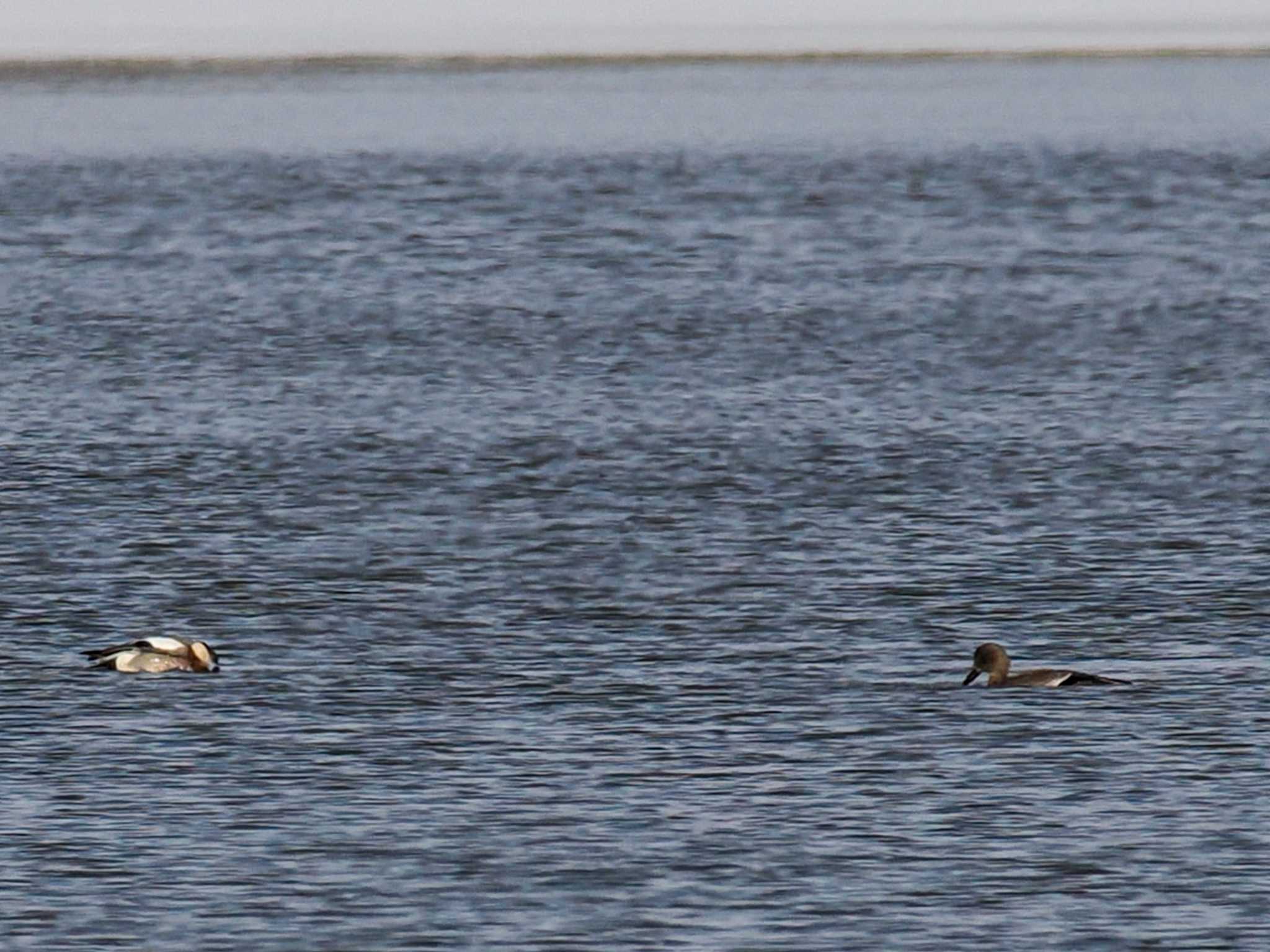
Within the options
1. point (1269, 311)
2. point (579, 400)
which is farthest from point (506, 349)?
point (1269, 311)

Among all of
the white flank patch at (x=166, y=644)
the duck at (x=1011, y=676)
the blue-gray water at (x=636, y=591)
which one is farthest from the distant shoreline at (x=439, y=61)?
the duck at (x=1011, y=676)

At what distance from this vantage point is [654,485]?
31.2 meters

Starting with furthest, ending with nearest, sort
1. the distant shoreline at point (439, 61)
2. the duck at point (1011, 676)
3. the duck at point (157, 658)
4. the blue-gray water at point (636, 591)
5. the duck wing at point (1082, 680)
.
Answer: the distant shoreline at point (439, 61) → the duck at point (157, 658) → the duck wing at point (1082, 680) → the duck at point (1011, 676) → the blue-gray water at point (636, 591)

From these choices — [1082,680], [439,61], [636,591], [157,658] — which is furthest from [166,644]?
[439,61]

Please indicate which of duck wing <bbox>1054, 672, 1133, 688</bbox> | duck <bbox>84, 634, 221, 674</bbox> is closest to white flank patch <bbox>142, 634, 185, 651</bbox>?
duck <bbox>84, 634, 221, 674</bbox>

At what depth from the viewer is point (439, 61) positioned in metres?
148

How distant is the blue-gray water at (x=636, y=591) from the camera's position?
1747 cm

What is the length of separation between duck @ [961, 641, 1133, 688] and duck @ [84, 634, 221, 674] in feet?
16.7

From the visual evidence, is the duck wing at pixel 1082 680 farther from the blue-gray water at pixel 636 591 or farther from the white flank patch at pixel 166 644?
the white flank patch at pixel 166 644

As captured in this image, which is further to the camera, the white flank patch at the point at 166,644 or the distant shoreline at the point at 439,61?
the distant shoreline at the point at 439,61

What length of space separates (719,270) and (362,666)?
33.2 meters

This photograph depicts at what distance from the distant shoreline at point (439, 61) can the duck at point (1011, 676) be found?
4631 inches

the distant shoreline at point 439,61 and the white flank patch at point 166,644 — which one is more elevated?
the white flank patch at point 166,644

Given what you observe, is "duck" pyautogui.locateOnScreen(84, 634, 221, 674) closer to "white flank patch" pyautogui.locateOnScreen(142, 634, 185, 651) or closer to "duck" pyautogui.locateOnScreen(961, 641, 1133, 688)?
"white flank patch" pyautogui.locateOnScreen(142, 634, 185, 651)
